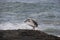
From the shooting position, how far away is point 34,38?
1.95 m

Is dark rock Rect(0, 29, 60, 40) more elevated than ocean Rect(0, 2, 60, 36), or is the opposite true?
dark rock Rect(0, 29, 60, 40)

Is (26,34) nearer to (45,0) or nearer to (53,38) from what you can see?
(53,38)

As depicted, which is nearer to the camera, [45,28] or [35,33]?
[35,33]

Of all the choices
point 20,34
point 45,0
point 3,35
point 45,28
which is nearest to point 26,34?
point 20,34

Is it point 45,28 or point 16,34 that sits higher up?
point 16,34

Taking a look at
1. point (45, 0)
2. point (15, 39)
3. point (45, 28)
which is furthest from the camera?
point (45, 0)

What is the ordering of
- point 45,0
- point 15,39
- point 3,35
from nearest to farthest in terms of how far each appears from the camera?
1. point 15,39
2. point 3,35
3. point 45,0

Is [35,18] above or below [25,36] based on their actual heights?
below

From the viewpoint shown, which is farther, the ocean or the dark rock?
the ocean

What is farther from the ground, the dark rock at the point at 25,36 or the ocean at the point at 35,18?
the dark rock at the point at 25,36

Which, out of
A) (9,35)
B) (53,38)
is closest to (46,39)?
(53,38)

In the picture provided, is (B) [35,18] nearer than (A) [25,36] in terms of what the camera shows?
No

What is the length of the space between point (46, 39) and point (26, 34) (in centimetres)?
26

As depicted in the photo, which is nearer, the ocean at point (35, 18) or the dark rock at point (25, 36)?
the dark rock at point (25, 36)
